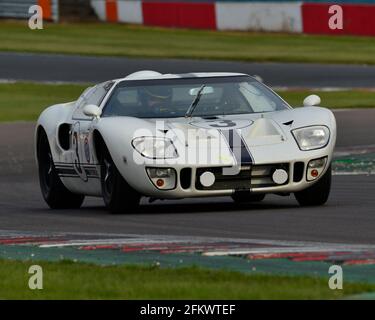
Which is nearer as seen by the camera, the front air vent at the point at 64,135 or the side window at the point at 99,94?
the side window at the point at 99,94

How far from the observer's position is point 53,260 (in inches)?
360

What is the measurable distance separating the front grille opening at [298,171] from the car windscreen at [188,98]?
929 millimetres

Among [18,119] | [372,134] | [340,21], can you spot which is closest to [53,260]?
[372,134]

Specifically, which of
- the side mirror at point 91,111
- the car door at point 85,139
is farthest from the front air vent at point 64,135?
the side mirror at point 91,111

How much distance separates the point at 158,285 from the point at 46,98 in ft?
68.4

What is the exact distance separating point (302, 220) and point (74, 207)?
3.55 m

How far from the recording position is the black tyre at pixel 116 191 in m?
12.0

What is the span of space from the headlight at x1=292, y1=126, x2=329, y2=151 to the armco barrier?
26.4 m

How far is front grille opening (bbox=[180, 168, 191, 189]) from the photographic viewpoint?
1171cm

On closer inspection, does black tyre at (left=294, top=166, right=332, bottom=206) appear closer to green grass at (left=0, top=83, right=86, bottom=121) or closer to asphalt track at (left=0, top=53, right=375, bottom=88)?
green grass at (left=0, top=83, right=86, bottom=121)

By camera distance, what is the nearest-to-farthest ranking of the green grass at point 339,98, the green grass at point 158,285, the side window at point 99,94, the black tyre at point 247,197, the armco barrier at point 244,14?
the green grass at point 158,285 < the black tyre at point 247,197 < the side window at point 99,94 < the green grass at point 339,98 < the armco barrier at point 244,14

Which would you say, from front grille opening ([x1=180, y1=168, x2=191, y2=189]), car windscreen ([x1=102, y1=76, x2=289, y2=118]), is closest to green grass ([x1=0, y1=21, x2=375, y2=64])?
car windscreen ([x1=102, y1=76, x2=289, y2=118])

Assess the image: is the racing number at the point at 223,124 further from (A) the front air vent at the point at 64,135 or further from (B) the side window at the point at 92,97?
(A) the front air vent at the point at 64,135

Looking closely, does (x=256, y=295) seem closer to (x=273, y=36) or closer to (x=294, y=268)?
(x=294, y=268)
